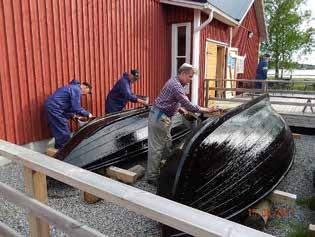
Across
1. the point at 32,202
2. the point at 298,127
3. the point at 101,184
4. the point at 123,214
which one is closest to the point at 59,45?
the point at 123,214

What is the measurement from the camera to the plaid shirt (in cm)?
385

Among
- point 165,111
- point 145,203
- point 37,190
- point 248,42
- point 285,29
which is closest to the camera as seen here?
point 145,203

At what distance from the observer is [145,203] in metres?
1.31

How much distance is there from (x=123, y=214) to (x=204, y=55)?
712cm

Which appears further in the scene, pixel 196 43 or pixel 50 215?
pixel 196 43

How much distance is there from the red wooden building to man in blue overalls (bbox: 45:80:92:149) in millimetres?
334

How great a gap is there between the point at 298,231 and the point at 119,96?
4.37 m

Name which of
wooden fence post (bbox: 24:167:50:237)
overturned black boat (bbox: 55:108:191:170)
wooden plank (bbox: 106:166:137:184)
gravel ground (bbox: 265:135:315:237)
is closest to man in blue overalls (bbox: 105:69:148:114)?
overturned black boat (bbox: 55:108:191:170)

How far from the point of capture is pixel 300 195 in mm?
4164

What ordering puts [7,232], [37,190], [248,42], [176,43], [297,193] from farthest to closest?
[248,42], [176,43], [297,193], [7,232], [37,190]

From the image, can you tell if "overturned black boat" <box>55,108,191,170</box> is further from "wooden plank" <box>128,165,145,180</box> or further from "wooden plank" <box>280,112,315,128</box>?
"wooden plank" <box>280,112,315,128</box>

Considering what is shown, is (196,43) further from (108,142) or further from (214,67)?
(108,142)

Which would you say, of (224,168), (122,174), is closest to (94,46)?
(122,174)

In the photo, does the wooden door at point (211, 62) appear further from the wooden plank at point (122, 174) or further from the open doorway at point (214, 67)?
the wooden plank at point (122, 174)
